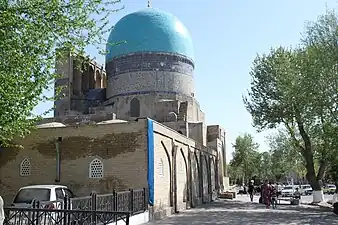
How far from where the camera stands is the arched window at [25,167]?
668 inches

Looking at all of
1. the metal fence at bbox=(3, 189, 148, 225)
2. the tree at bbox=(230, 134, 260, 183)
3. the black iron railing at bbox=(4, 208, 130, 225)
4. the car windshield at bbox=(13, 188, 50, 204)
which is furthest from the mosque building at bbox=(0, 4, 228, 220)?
the tree at bbox=(230, 134, 260, 183)

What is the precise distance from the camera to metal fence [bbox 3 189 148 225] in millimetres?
8734

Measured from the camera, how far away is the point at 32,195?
12.2m

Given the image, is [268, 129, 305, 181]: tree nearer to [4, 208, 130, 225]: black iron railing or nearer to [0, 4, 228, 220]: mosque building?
[0, 4, 228, 220]: mosque building

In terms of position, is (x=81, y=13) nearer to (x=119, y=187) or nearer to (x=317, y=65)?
(x=119, y=187)

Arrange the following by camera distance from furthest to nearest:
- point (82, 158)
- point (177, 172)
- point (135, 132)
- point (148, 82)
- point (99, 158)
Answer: point (148, 82)
point (177, 172)
point (82, 158)
point (99, 158)
point (135, 132)

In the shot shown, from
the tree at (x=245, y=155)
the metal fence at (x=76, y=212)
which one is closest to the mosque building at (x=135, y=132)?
the metal fence at (x=76, y=212)

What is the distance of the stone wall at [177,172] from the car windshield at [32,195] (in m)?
5.08

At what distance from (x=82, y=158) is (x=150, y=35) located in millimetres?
18653

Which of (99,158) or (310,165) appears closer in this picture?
(99,158)

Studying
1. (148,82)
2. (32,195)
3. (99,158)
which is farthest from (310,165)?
(32,195)

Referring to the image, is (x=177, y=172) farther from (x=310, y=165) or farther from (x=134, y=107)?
(x=134, y=107)

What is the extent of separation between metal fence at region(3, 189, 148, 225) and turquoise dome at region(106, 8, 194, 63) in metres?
20.7

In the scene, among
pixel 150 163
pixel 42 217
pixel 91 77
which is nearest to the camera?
pixel 42 217
